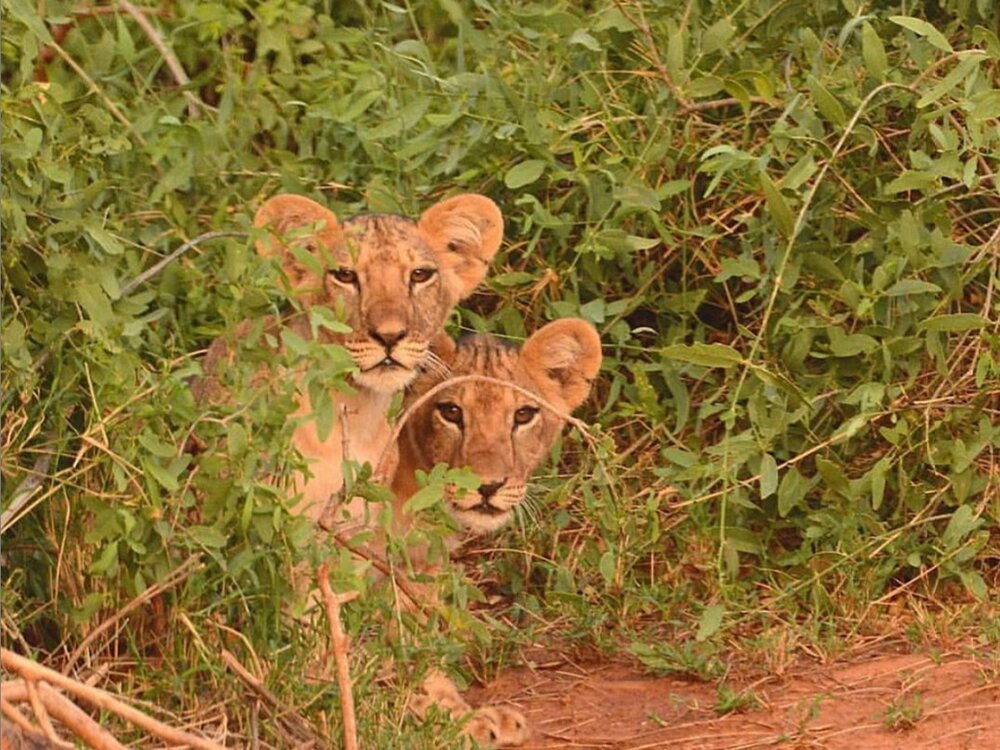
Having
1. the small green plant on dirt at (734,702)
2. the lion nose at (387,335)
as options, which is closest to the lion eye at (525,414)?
the lion nose at (387,335)

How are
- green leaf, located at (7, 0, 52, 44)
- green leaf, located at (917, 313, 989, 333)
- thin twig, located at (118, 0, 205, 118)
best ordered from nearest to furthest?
green leaf, located at (7, 0, 52, 44)
green leaf, located at (917, 313, 989, 333)
thin twig, located at (118, 0, 205, 118)

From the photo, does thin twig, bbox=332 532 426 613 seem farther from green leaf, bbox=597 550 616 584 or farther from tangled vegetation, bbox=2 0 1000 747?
green leaf, bbox=597 550 616 584

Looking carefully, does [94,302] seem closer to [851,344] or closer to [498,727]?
[498,727]

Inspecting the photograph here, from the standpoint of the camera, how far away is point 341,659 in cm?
445

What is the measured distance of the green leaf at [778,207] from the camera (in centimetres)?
575

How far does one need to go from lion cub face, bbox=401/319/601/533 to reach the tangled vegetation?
0.22 m

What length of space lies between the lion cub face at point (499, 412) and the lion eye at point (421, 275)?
0.26 meters

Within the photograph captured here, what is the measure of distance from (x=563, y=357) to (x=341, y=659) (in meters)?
1.78

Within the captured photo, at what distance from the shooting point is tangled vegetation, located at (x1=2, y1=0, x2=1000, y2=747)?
486 centimetres

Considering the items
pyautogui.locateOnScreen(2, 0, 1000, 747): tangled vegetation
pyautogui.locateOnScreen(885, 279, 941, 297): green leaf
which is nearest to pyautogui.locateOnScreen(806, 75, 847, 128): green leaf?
pyautogui.locateOnScreen(2, 0, 1000, 747): tangled vegetation

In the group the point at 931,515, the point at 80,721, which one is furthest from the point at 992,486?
the point at 80,721

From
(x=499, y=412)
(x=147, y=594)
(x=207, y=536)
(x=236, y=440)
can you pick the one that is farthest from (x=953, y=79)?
(x=147, y=594)

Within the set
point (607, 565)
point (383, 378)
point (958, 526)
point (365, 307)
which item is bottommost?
point (958, 526)

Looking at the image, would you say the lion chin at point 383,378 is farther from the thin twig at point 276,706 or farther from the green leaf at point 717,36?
the green leaf at point 717,36
